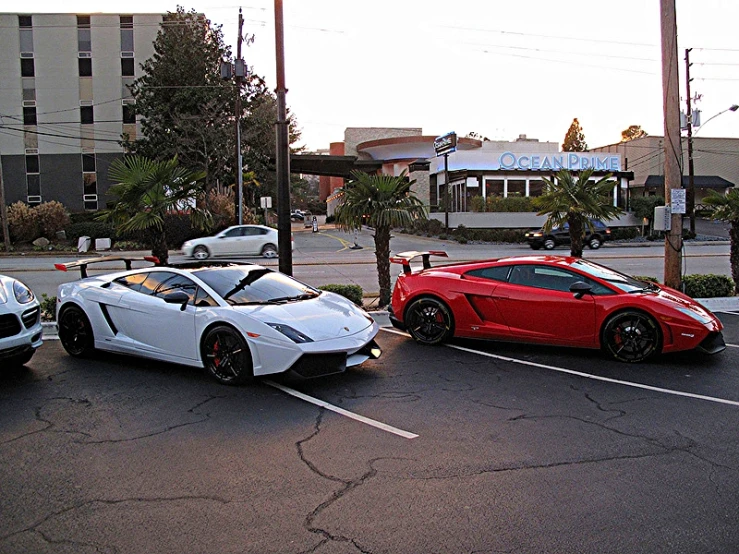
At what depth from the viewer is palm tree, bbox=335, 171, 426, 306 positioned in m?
11.4

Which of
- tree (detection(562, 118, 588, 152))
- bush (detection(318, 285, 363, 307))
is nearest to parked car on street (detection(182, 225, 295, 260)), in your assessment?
bush (detection(318, 285, 363, 307))

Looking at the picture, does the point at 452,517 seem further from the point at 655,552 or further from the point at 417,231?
the point at 417,231

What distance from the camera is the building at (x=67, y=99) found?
44.4 metres

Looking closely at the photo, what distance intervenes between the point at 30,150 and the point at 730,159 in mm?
55445

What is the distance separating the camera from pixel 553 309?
819 centimetres

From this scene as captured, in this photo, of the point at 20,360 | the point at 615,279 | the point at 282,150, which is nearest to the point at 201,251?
the point at 282,150

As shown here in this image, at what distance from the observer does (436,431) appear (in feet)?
18.1

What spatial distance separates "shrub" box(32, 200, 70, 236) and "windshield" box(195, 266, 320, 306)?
101 feet

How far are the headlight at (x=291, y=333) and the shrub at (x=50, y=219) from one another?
3247 cm

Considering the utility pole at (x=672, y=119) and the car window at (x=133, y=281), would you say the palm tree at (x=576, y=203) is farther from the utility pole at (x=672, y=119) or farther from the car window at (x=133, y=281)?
the car window at (x=133, y=281)

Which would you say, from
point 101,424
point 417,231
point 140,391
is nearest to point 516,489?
point 101,424

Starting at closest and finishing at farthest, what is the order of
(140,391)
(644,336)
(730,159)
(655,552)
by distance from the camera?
(655,552), (140,391), (644,336), (730,159)

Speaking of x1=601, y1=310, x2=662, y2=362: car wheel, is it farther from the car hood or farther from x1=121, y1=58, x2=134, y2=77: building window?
x1=121, y1=58, x2=134, y2=77: building window

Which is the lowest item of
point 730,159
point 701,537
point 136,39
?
point 701,537
